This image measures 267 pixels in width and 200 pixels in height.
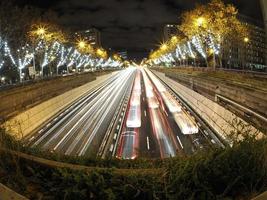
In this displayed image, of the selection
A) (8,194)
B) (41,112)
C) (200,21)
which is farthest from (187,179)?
(200,21)

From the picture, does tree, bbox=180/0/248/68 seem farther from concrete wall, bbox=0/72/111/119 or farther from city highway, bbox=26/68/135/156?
concrete wall, bbox=0/72/111/119

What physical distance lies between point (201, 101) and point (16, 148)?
36.4 meters

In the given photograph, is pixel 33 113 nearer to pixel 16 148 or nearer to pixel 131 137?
pixel 131 137

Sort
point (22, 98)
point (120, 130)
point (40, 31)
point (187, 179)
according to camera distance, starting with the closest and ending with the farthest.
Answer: point (187, 179) → point (22, 98) → point (120, 130) → point (40, 31)

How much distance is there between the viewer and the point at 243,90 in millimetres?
34875

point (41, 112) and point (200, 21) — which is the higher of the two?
point (200, 21)

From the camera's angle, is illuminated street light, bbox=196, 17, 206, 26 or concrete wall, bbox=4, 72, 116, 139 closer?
concrete wall, bbox=4, 72, 116, 139

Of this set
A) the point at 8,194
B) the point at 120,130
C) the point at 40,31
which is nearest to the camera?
the point at 8,194

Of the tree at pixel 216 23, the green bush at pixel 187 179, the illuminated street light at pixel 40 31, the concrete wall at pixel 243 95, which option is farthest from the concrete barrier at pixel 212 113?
the illuminated street light at pixel 40 31

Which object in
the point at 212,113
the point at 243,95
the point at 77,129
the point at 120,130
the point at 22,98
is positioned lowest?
the point at 120,130

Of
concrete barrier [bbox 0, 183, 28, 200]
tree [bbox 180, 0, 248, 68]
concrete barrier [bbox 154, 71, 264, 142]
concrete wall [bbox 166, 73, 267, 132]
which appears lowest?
concrete barrier [bbox 154, 71, 264, 142]

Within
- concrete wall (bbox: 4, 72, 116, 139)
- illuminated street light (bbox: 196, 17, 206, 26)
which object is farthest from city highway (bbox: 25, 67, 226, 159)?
illuminated street light (bbox: 196, 17, 206, 26)

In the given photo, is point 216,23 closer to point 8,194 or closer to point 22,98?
point 22,98

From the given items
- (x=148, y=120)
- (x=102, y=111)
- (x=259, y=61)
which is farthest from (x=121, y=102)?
(x=259, y=61)
